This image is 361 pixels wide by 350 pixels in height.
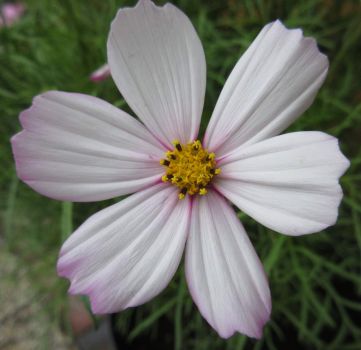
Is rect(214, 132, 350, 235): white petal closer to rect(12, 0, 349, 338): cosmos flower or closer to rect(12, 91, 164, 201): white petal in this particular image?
rect(12, 0, 349, 338): cosmos flower

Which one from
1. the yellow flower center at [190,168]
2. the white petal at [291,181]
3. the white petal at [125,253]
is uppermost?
the white petal at [291,181]

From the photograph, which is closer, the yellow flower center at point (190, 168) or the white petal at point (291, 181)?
the white petal at point (291, 181)

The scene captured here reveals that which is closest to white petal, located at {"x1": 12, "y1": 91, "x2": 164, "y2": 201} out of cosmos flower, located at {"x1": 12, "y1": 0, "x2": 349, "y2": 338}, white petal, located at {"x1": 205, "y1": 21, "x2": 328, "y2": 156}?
cosmos flower, located at {"x1": 12, "y1": 0, "x2": 349, "y2": 338}

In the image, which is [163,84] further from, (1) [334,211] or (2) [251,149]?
(1) [334,211]

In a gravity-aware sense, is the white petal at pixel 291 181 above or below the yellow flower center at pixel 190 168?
above

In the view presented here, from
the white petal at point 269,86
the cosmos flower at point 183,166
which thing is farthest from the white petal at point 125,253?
the white petal at point 269,86

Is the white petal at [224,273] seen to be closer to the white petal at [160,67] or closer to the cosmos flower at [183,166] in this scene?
the cosmos flower at [183,166]
